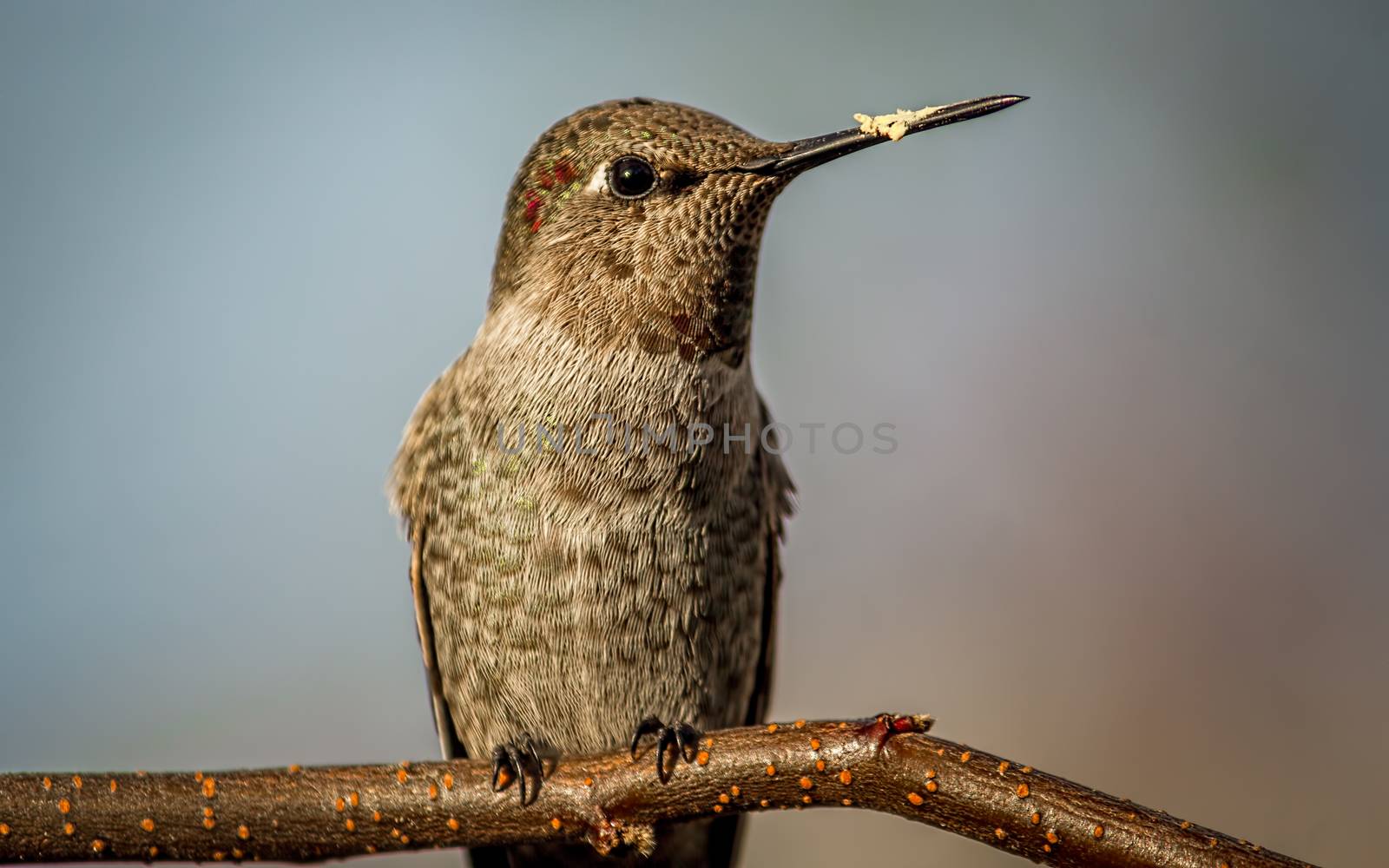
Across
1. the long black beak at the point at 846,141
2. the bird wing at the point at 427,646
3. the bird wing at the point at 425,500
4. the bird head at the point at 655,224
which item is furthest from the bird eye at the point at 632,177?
the bird wing at the point at 427,646

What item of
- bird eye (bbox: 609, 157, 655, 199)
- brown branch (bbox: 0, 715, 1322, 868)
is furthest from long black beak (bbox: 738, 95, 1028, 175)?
brown branch (bbox: 0, 715, 1322, 868)

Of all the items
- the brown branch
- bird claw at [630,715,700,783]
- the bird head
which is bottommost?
the brown branch

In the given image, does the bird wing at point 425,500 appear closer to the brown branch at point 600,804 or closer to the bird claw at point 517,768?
the bird claw at point 517,768

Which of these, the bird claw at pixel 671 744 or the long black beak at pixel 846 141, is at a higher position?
the long black beak at pixel 846 141


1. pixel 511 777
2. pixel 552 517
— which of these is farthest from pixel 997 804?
pixel 552 517

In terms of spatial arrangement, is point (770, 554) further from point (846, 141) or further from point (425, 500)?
point (846, 141)

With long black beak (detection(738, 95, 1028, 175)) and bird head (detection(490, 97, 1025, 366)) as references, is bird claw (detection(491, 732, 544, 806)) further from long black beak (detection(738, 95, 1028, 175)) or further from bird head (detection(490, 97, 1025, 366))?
long black beak (detection(738, 95, 1028, 175))
